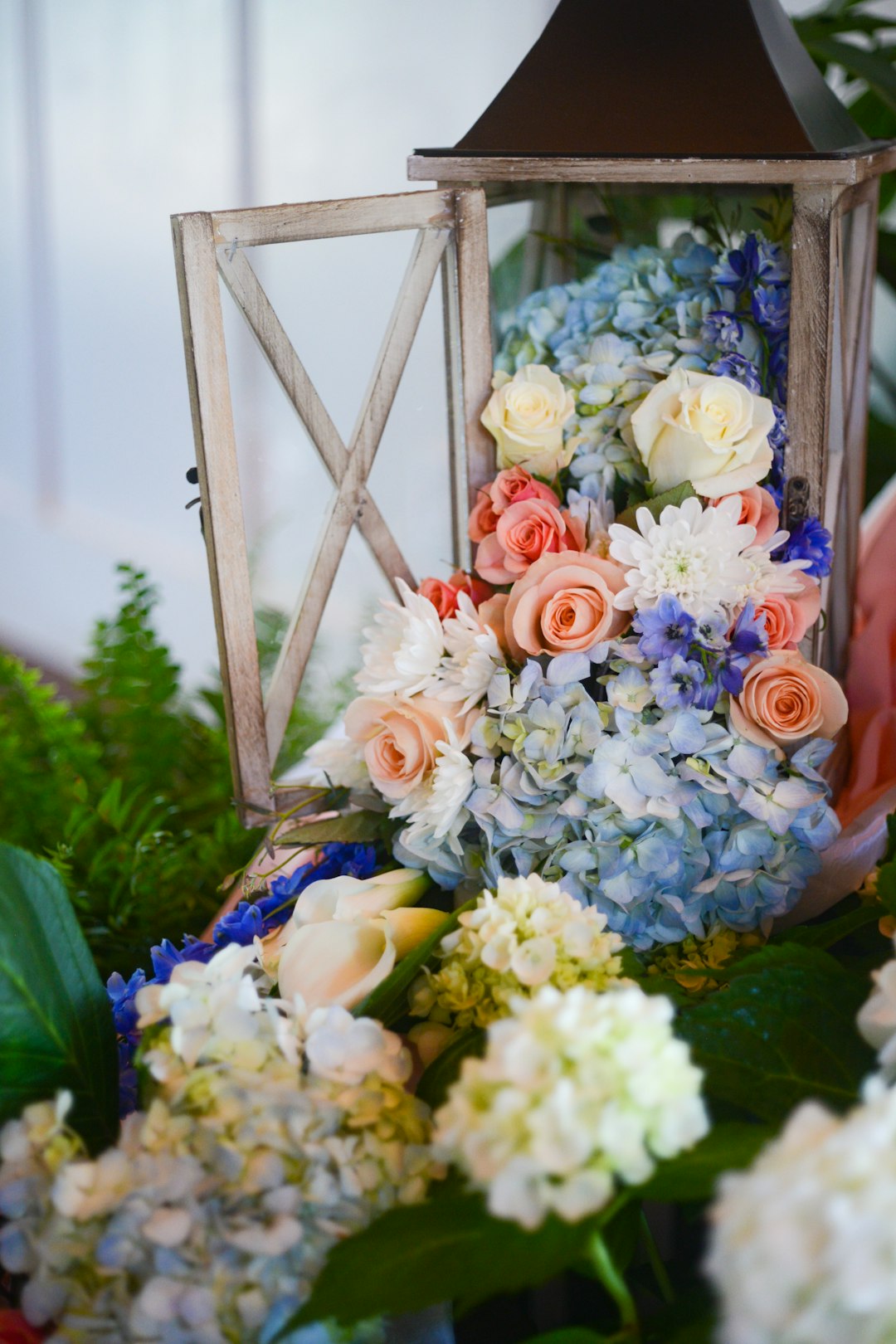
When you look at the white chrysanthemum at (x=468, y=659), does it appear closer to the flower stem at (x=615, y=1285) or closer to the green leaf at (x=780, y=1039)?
the green leaf at (x=780, y=1039)

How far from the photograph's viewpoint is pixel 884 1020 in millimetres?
416

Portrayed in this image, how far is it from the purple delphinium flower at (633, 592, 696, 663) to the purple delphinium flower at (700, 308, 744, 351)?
0.19 meters

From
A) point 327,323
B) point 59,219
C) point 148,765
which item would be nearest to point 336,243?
point 327,323

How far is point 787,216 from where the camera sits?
72 centimetres

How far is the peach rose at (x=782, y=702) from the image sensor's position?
2.10 feet

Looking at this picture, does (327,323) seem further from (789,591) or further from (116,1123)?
(116,1123)

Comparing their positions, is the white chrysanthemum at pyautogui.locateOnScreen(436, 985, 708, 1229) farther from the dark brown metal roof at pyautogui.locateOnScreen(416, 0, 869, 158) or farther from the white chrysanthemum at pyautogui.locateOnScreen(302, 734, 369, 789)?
the dark brown metal roof at pyautogui.locateOnScreen(416, 0, 869, 158)

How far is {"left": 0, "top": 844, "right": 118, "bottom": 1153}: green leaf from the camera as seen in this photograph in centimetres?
50

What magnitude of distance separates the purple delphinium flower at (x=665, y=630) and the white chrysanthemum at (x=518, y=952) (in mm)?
165

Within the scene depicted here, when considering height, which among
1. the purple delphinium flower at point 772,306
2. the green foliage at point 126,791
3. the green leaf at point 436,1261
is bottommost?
the green foliage at point 126,791

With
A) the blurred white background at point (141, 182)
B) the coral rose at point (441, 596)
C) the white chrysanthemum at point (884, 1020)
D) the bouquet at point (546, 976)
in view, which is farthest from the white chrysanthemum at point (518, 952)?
the blurred white background at point (141, 182)

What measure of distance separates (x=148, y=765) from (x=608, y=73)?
741mm

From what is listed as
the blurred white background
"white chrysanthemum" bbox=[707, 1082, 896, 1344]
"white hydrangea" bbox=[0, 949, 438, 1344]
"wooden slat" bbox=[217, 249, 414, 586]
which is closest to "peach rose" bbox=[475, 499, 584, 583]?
"wooden slat" bbox=[217, 249, 414, 586]

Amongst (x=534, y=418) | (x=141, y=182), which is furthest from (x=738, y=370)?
(x=141, y=182)
